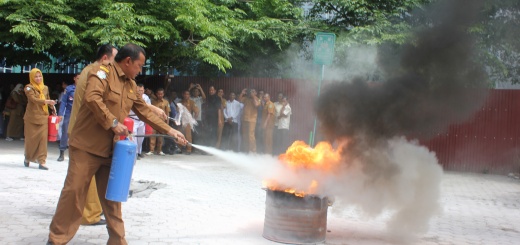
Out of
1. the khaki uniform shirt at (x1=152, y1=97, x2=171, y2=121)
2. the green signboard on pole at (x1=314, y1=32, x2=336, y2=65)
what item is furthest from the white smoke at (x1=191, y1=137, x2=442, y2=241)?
the khaki uniform shirt at (x1=152, y1=97, x2=171, y2=121)

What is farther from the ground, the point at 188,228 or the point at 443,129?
the point at 443,129

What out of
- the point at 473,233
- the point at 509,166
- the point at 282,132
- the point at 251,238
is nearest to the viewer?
the point at 251,238

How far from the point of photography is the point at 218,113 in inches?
674

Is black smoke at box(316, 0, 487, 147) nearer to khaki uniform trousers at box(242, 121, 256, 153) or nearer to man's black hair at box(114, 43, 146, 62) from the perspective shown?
man's black hair at box(114, 43, 146, 62)

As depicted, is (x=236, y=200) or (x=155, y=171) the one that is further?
(x=155, y=171)

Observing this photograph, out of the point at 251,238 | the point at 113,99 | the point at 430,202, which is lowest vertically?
the point at 251,238

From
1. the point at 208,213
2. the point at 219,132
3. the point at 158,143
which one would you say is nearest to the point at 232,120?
the point at 219,132

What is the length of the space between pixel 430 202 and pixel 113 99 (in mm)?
4104

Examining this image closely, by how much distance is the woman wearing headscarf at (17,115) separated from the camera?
18.2 meters

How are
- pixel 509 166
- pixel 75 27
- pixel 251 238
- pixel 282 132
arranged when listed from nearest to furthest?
pixel 251 238, pixel 509 166, pixel 75 27, pixel 282 132

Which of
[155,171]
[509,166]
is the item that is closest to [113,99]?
[155,171]

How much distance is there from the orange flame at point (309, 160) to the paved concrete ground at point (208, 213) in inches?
32.1

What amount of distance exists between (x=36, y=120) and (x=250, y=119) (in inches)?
282

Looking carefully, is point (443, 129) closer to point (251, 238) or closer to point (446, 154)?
point (446, 154)
